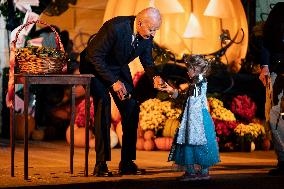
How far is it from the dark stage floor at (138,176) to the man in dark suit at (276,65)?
1.27 ft

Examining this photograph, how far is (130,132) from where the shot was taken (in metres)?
8.23

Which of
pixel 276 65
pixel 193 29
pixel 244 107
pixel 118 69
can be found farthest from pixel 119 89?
pixel 193 29

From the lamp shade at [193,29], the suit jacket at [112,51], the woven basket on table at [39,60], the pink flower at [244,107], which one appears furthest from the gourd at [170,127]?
the woven basket on table at [39,60]

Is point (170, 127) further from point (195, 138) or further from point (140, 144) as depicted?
point (195, 138)

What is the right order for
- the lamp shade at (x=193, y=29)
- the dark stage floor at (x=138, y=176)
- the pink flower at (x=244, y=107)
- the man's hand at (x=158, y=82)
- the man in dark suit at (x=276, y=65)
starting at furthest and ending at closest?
the lamp shade at (x=193, y=29) < the pink flower at (x=244, y=107) < the man in dark suit at (x=276, y=65) < the man's hand at (x=158, y=82) < the dark stage floor at (x=138, y=176)

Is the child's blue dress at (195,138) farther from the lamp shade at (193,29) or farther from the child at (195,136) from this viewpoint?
the lamp shade at (193,29)

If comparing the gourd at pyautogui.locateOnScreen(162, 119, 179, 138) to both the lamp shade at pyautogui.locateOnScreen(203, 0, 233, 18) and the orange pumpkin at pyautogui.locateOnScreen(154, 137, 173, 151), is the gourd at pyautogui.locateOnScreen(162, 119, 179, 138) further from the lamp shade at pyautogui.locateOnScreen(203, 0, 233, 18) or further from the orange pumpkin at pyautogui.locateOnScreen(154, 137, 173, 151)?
the lamp shade at pyautogui.locateOnScreen(203, 0, 233, 18)

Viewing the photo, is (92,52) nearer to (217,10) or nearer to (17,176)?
(17,176)

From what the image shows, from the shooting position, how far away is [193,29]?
471 inches

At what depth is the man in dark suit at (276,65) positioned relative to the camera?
8.41 m

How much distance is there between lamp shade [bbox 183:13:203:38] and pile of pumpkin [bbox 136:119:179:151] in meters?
1.41

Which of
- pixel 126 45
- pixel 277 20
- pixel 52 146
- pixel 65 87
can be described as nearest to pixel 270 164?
pixel 277 20

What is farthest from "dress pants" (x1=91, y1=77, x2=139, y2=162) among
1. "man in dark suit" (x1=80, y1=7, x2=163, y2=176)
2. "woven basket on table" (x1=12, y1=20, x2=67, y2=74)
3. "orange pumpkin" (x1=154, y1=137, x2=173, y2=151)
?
"orange pumpkin" (x1=154, y1=137, x2=173, y2=151)

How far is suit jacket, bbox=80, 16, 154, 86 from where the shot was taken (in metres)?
7.88
